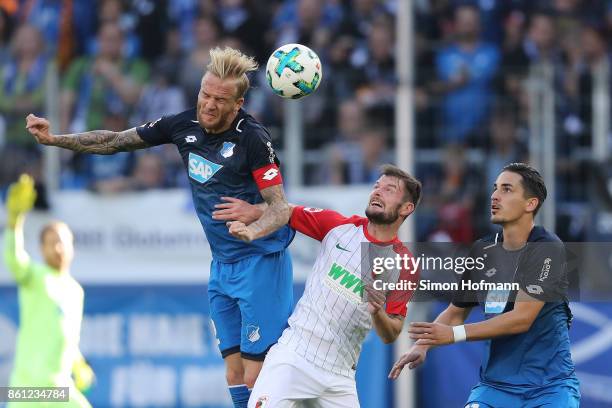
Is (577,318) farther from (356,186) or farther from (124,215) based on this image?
(124,215)

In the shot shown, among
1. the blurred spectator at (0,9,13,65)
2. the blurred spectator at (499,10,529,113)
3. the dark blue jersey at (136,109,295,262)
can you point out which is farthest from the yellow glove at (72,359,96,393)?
the blurred spectator at (0,9,13,65)

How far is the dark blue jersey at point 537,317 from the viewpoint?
7.26 metres

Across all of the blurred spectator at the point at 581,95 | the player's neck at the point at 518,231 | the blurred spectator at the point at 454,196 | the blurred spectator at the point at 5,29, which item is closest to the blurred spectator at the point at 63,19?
the blurred spectator at the point at 5,29

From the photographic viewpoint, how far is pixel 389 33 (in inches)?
538

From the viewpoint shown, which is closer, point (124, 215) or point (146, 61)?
point (124, 215)

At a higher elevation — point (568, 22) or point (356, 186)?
point (568, 22)

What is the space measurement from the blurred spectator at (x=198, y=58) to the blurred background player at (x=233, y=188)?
5.65 m

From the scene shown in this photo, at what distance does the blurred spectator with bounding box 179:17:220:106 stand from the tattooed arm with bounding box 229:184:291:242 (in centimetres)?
608

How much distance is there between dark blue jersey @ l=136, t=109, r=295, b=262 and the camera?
24.8 ft

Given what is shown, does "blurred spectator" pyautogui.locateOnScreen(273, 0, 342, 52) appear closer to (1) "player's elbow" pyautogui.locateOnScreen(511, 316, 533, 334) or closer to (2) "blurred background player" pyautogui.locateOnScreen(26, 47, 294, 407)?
(2) "blurred background player" pyautogui.locateOnScreen(26, 47, 294, 407)

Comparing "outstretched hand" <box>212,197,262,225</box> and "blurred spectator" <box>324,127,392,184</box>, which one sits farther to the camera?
"blurred spectator" <box>324,127,392,184</box>

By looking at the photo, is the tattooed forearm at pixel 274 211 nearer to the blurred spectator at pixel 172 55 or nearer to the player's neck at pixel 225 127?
the player's neck at pixel 225 127

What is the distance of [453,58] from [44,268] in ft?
18.7

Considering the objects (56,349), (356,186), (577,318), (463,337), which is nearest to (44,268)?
(56,349)
